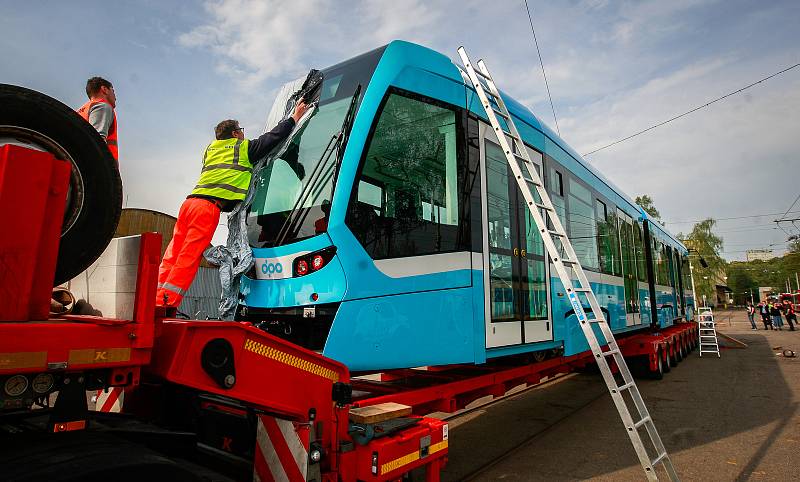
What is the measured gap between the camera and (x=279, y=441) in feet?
8.84

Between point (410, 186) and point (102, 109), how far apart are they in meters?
2.21

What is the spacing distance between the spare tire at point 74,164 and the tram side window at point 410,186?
65.6 inches

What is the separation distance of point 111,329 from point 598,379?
11.0 m

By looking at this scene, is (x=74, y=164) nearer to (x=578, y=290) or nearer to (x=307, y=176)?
Answer: (x=307, y=176)

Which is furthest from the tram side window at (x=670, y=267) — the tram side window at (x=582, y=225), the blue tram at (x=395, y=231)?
the blue tram at (x=395, y=231)

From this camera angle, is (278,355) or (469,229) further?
(469,229)

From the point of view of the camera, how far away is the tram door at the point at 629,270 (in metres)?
9.11

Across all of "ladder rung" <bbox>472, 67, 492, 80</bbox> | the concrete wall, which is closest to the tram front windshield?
"ladder rung" <bbox>472, 67, 492, 80</bbox>

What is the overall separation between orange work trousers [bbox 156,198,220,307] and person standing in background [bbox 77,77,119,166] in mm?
632

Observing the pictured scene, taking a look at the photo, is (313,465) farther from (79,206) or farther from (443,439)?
(79,206)

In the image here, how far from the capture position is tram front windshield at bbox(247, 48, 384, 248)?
11.7 ft

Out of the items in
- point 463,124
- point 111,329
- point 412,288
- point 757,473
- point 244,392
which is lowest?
point 757,473

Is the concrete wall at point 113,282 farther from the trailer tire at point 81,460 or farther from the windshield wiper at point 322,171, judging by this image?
the windshield wiper at point 322,171

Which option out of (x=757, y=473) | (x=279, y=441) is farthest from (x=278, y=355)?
(x=757, y=473)
